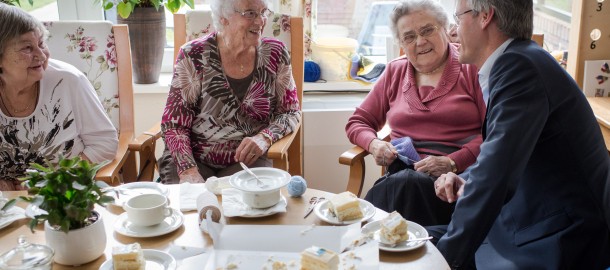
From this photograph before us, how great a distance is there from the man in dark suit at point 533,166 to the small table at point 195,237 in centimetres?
19

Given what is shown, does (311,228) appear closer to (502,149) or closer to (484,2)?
(502,149)

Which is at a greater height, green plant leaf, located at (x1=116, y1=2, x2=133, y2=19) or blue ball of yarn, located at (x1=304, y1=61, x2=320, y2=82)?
green plant leaf, located at (x1=116, y1=2, x2=133, y2=19)

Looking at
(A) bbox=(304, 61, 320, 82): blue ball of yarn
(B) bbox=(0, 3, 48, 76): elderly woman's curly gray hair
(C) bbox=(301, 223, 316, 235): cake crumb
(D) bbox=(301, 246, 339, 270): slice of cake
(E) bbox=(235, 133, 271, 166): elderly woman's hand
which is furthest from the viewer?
(A) bbox=(304, 61, 320, 82): blue ball of yarn

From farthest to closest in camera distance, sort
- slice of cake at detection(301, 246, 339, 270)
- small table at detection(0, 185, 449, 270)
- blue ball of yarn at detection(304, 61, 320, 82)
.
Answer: blue ball of yarn at detection(304, 61, 320, 82) → small table at detection(0, 185, 449, 270) → slice of cake at detection(301, 246, 339, 270)

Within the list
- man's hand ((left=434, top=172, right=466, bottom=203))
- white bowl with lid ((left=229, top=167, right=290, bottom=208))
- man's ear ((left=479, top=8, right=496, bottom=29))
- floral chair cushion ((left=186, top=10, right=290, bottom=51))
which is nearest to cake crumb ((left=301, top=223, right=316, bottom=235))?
Result: white bowl with lid ((left=229, top=167, right=290, bottom=208))

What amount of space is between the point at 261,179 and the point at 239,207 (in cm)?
11

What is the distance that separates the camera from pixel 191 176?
2232mm

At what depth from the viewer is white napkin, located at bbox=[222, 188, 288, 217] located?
64.9 inches

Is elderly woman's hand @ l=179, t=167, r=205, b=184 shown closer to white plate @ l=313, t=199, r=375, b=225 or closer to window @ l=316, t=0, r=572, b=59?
white plate @ l=313, t=199, r=375, b=225

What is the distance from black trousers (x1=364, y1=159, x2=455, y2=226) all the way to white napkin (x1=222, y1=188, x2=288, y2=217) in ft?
1.95

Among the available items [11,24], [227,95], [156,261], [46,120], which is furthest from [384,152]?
[11,24]

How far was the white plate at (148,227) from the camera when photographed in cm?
157

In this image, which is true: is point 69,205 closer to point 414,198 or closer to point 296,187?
point 296,187

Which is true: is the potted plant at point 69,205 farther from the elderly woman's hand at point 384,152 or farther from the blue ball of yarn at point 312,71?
the blue ball of yarn at point 312,71
